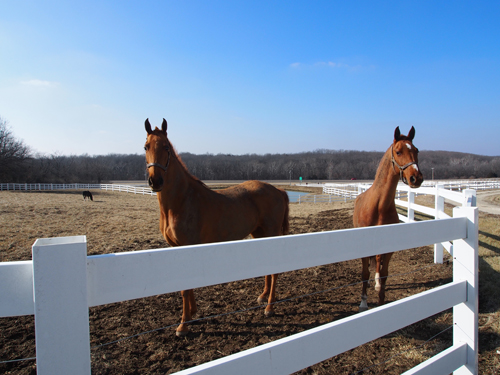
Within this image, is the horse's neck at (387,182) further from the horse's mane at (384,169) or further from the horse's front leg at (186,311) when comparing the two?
the horse's front leg at (186,311)

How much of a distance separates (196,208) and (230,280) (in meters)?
2.71

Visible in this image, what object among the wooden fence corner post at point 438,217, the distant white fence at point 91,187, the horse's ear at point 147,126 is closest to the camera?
the horse's ear at point 147,126

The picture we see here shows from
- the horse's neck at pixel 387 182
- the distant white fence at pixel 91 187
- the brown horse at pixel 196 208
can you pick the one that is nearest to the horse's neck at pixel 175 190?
the brown horse at pixel 196 208

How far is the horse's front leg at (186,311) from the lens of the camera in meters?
3.52

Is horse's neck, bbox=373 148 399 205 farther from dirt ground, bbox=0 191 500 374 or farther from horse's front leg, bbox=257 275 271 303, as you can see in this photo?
horse's front leg, bbox=257 275 271 303

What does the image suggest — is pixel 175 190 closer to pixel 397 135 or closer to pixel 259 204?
pixel 259 204

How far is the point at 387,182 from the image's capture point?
14.8 feet

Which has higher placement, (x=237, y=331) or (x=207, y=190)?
(x=207, y=190)

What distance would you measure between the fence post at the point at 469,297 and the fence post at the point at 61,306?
8.80ft

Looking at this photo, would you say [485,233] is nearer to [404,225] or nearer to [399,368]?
[399,368]

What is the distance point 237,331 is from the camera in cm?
364

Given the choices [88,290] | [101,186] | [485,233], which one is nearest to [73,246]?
[88,290]

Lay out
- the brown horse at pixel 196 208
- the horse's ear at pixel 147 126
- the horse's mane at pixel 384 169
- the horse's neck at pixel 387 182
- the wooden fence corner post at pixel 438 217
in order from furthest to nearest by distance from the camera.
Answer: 1. the wooden fence corner post at pixel 438 217
2. the horse's mane at pixel 384 169
3. the horse's neck at pixel 387 182
4. the horse's ear at pixel 147 126
5. the brown horse at pixel 196 208

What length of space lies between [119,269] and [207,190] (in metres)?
3.27
